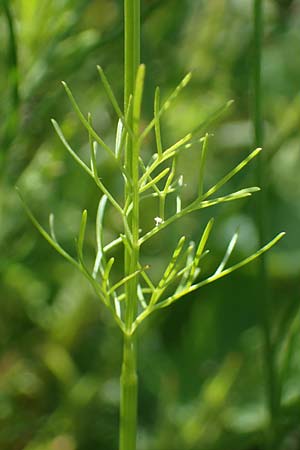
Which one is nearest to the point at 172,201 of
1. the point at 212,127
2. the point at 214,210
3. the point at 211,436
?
the point at 214,210

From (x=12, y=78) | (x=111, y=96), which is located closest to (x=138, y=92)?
(x=111, y=96)

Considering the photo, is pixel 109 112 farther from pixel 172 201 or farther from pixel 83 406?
pixel 83 406

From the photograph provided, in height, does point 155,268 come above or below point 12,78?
below

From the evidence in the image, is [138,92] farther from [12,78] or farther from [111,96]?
[12,78]

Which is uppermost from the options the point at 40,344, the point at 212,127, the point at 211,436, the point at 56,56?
the point at 56,56

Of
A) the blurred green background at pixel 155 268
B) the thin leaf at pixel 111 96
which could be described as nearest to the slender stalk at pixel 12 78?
the blurred green background at pixel 155 268

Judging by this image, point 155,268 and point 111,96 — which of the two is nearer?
point 111,96

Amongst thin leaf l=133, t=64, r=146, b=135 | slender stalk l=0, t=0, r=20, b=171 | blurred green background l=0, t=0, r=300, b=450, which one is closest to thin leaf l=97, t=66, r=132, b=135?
thin leaf l=133, t=64, r=146, b=135
